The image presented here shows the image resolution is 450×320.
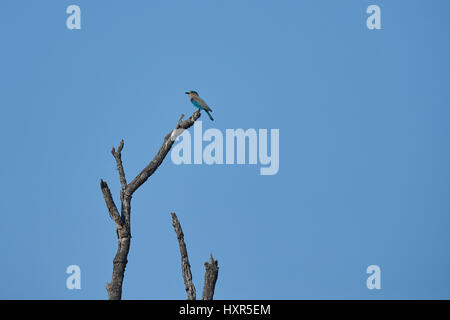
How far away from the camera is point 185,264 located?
17.6m

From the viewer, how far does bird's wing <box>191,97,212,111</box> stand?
Result: 2203 cm

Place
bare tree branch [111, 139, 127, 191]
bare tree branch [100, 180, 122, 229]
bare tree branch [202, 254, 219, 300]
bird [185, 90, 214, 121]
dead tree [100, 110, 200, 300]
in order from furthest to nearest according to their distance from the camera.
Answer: bird [185, 90, 214, 121]
bare tree branch [111, 139, 127, 191]
bare tree branch [100, 180, 122, 229]
dead tree [100, 110, 200, 300]
bare tree branch [202, 254, 219, 300]

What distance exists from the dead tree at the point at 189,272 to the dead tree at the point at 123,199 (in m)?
1.46

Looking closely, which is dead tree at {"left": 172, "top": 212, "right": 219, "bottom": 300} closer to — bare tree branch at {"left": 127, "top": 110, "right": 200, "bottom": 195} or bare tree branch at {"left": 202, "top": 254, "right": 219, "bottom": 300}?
bare tree branch at {"left": 202, "top": 254, "right": 219, "bottom": 300}

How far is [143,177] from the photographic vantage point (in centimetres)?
1867

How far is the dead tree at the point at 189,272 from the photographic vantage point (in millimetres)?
16625

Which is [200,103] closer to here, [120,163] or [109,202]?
[120,163]

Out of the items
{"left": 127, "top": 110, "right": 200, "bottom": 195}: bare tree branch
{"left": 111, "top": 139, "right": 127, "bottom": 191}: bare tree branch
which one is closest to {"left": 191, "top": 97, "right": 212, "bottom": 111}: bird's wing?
{"left": 127, "top": 110, "right": 200, "bottom": 195}: bare tree branch

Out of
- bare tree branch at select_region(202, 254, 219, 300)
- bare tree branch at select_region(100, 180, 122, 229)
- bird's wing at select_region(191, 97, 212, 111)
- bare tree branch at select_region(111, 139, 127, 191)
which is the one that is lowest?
bare tree branch at select_region(202, 254, 219, 300)

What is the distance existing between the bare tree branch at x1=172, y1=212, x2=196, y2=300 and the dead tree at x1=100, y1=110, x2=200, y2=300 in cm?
146
